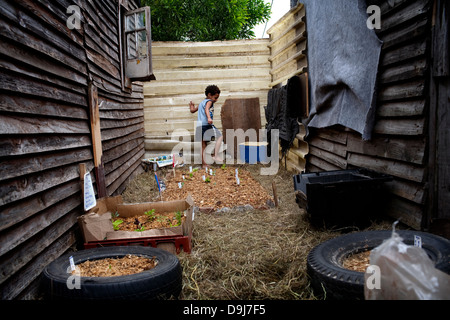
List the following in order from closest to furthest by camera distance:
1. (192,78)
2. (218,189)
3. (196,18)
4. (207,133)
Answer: (218,189) → (207,133) → (192,78) → (196,18)

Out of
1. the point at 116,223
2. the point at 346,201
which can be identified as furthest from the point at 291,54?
the point at 116,223

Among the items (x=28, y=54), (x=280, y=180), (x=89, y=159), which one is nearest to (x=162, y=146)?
(x=280, y=180)

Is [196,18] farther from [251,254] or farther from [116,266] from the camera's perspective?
[116,266]

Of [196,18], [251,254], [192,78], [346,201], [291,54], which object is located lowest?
[251,254]

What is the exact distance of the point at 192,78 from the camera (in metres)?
9.04

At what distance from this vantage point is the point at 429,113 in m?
2.85

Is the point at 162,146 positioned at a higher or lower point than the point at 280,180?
higher

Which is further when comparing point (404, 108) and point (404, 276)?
point (404, 108)

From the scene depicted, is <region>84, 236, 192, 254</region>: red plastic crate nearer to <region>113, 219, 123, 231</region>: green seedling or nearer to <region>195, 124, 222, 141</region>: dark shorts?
<region>113, 219, 123, 231</region>: green seedling

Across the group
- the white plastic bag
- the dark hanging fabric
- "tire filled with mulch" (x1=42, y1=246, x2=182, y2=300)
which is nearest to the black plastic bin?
"tire filled with mulch" (x1=42, y1=246, x2=182, y2=300)

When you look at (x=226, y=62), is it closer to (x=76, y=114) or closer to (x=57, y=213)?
(x=76, y=114)

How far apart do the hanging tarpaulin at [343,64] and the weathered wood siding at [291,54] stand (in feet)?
3.57

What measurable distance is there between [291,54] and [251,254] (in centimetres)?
534

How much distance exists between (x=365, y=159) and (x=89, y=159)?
11.1 ft
